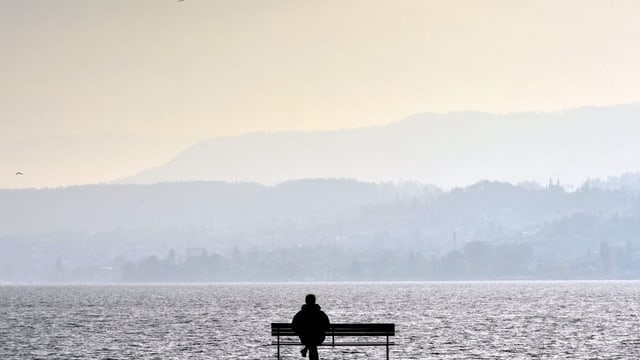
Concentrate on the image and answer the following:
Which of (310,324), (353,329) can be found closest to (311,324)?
(310,324)

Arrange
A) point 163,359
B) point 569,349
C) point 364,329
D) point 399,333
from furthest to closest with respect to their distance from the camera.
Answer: point 399,333 < point 569,349 < point 163,359 < point 364,329

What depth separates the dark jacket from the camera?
4553 centimetres

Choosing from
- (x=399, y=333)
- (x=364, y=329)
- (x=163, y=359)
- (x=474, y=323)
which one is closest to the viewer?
(x=364, y=329)

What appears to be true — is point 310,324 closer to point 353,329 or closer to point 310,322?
point 310,322

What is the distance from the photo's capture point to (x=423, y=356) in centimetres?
8069

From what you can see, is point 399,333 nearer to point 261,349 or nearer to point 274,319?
point 261,349

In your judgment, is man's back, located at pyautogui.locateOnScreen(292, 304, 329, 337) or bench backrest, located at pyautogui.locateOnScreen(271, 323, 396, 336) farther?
bench backrest, located at pyautogui.locateOnScreen(271, 323, 396, 336)

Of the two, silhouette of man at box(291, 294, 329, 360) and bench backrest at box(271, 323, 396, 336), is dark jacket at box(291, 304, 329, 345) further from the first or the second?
bench backrest at box(271, 323, 396, 336)

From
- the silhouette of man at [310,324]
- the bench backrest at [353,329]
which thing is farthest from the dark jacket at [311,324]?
the bench backrest at [353,329]

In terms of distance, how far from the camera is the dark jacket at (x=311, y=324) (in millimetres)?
45531

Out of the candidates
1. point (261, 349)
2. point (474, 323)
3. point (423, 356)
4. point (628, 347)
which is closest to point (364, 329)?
point (423, 356)

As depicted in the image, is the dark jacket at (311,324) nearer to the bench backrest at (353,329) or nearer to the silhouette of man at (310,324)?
the silhouette of man at (310,324)

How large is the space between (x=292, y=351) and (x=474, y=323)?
54.2 metres

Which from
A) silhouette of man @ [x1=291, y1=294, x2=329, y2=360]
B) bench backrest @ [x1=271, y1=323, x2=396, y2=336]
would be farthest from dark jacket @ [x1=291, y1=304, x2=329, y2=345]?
bench backrest @ [x1=271, y1=323, x2=396, y2=336]
